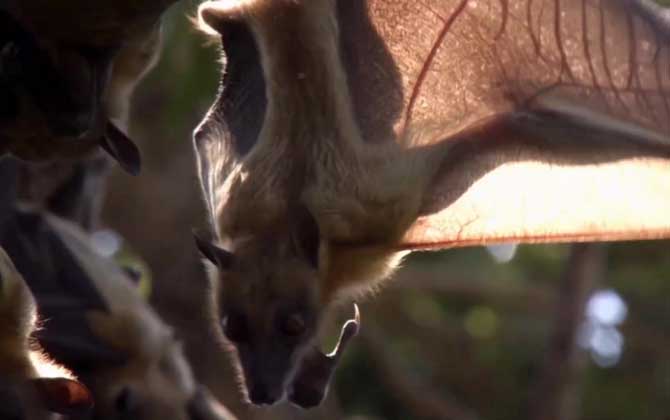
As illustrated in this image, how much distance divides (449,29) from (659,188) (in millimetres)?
502

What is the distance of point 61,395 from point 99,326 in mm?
1338

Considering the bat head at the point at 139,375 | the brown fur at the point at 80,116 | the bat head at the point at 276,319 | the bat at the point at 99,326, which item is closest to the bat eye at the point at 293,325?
the bat head at the point at 276,319

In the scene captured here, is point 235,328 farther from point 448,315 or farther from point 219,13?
point 448,315

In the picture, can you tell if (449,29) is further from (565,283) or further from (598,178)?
(565,283)

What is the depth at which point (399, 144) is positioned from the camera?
2766mm

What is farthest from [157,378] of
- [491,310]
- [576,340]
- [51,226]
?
[491,310]

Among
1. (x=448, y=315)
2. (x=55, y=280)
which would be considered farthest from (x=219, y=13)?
(x=448, y=315)

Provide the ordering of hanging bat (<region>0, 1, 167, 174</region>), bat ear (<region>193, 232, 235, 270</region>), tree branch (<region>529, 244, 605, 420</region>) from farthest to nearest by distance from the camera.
Result: tree branch (<region>529, 244, 605, 420</region>)
bat ear (<region>193, 232, 235, 270</region>)
hanging bat (<region>0, 1, 167, 174</region>)

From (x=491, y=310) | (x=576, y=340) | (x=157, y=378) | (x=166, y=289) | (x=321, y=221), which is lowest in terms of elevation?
(x=491, y=310)

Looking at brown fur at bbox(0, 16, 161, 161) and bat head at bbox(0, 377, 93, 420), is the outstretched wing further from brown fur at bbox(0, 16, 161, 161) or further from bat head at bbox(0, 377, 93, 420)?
brown fur at bbox(0, 16, 161, 161)

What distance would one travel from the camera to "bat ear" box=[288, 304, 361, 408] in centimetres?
267

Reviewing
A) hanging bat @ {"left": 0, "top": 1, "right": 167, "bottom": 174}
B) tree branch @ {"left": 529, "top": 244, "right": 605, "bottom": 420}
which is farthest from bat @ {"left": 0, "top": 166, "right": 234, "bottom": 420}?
tree branch @ {"left": 529, "top": 244, "right": 605, "bottom": 420}

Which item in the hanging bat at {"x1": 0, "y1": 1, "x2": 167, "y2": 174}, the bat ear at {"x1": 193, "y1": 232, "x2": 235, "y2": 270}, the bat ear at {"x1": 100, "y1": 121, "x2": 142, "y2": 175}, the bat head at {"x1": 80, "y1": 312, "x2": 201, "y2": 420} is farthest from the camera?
the bat head at {"x1": 80, "y1": 312, "x2": 201, "y2": 420}

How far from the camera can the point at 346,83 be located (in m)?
2.82
